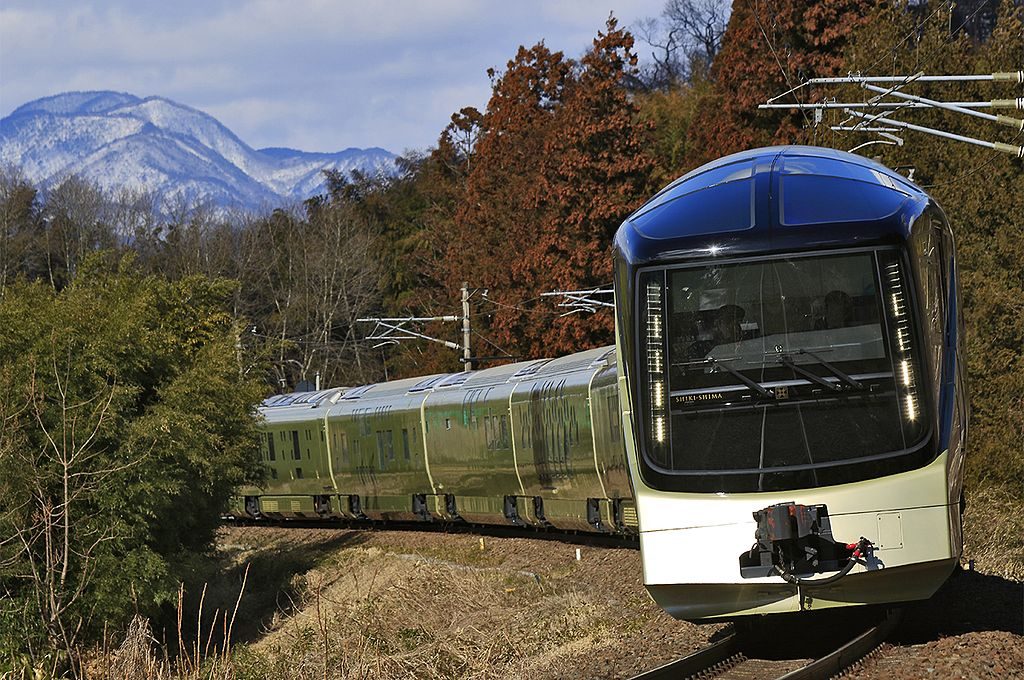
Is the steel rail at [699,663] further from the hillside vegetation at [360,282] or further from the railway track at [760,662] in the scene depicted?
the hillside vegetation at [360,282]

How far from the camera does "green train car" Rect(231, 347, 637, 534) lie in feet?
69.6

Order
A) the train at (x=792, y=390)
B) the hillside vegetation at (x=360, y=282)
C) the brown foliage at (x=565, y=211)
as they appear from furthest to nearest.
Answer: the brown foliage at (x=565, y=211), the hillside vegetation at (x=360, y=282), the train at (x=792, y=390)

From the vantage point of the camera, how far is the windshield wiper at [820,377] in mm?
10586

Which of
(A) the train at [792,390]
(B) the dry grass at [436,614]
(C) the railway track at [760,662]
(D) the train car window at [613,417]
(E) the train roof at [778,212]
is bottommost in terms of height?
(B) the dry grass at [436,614]

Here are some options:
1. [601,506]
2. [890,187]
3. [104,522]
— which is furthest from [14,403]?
[890,187]

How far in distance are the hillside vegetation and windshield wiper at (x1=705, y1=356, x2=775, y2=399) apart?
4.20m

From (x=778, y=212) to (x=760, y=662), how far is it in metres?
3.41

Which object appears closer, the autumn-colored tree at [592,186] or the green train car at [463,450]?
the green train car at [463,450]

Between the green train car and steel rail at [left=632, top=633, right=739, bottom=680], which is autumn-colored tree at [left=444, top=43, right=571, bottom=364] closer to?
the green train car

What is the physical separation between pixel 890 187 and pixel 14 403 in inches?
527

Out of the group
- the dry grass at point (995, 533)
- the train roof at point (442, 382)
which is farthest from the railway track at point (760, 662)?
the train roof at point (442, 382)

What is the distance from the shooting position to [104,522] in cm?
2173

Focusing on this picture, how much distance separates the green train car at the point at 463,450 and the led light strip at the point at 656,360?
4657 mm

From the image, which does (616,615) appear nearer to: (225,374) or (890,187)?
(890,187)
